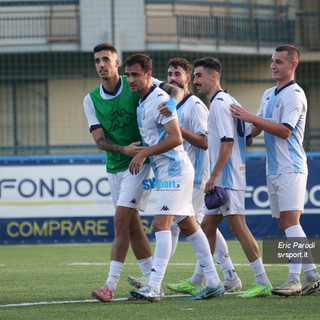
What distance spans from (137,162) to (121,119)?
641 millimetres

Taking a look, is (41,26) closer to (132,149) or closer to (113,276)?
(132,149)

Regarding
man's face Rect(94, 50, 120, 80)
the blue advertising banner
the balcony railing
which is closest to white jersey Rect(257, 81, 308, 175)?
man's face Rect(94, 50, 120, 80)

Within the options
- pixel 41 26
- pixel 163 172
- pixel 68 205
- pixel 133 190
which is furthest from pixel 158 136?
pixel 41 26

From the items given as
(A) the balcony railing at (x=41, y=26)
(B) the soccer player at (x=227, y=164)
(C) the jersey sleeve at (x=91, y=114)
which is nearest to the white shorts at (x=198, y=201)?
(B) the soccer player at (x=227, y=164)

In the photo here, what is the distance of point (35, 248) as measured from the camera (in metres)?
12.7

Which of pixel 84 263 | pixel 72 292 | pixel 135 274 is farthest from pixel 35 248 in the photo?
pixel 72 292

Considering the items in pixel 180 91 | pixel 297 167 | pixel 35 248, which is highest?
pixel 180 91

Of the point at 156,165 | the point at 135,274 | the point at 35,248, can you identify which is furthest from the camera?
the point at 35,248

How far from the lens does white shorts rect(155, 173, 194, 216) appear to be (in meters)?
6.59

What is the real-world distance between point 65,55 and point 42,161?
30.8 feet

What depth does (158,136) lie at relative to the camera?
21.9 feet

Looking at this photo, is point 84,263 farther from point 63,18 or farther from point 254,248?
point 63,18

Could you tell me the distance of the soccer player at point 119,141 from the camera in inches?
272

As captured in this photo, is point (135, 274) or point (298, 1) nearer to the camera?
point (135, 274)
